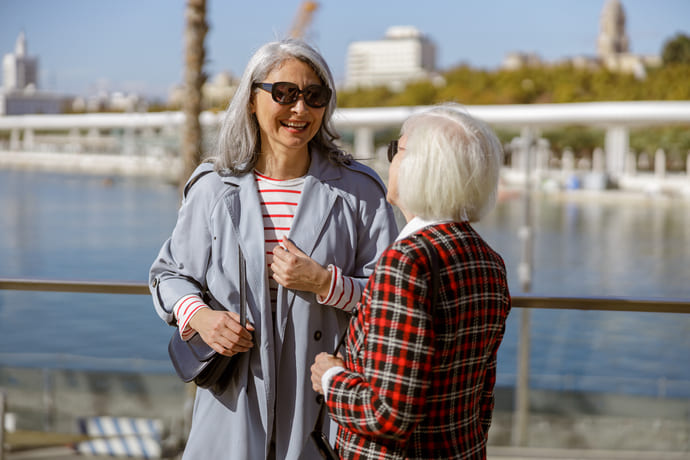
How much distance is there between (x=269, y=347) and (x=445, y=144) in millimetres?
715

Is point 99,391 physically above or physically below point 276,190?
below

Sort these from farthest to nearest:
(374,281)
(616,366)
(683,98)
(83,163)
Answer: (83,163), (683,98), (616,366), (374,281)

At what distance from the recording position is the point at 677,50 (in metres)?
81.4

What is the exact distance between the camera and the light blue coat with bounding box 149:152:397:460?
1782 mm

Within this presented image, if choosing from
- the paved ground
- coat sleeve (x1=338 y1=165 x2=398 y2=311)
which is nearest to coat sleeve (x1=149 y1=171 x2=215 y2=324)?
coat sleeve (x1=338 y1=165 x2=398 y2=311)

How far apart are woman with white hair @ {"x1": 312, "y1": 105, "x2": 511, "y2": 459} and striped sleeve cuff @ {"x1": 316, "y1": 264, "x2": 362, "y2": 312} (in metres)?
0.29

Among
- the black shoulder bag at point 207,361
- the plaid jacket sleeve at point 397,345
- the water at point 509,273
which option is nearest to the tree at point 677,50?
the water at point 509,273

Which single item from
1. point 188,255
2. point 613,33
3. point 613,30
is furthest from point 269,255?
point 613,30

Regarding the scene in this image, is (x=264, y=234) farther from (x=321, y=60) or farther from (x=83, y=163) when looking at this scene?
(x=83, y=163)

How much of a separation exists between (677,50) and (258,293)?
3548 inches

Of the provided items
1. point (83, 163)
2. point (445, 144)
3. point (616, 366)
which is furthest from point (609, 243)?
point (83, 163)

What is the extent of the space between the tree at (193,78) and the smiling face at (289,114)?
561cm

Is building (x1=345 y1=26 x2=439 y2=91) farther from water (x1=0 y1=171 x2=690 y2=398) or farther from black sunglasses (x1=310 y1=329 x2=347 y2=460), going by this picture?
black sunglasses (x1=310 y1=329 x2=347 y2=460)

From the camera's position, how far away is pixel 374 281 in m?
1.32
